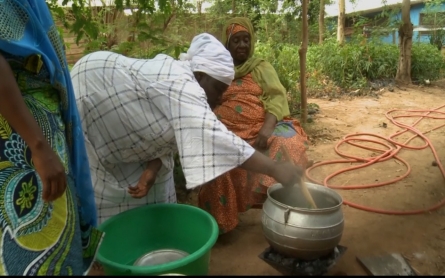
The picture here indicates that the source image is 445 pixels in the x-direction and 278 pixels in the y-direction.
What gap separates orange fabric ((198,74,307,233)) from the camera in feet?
8.64

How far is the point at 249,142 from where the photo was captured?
283cm

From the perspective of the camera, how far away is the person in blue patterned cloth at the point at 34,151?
3.59 ft

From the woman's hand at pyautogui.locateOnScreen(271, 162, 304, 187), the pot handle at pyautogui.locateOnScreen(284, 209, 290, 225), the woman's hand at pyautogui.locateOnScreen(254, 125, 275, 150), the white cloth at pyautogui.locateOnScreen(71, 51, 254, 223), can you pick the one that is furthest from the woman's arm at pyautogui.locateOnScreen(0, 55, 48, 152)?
the woman's hand at pyautogui.locateOnScreen(254, 125, 275, 150)

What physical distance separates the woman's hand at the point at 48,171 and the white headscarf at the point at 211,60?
789mm

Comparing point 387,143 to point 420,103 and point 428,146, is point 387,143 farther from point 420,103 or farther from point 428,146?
point 420,103

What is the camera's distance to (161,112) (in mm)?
1612

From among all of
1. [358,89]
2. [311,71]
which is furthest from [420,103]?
[311,71]

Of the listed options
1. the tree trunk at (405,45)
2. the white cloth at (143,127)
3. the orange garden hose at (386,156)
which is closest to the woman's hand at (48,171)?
the white cloth at (143,127)

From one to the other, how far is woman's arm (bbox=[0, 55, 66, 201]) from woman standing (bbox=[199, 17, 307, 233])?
5.00 feet

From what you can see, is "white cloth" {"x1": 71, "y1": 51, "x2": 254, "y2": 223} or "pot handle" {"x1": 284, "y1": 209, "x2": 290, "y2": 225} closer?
"white cloth" {"x1": 71, "y1": 51, "x2": 254, "y2": 223}

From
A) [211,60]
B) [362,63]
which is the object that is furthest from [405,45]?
[211,60]

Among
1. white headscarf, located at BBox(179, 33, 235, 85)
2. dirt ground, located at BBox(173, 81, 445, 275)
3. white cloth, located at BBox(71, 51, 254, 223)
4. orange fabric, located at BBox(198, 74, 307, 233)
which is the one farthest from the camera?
orange fabric, located at BBox(198, 74, 307, 233)

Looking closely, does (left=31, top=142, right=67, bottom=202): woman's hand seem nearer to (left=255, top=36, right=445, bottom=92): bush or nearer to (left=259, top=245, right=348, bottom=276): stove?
(left=259, top=245, right=348, bottom=276): stove

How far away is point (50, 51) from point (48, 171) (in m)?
0.41
